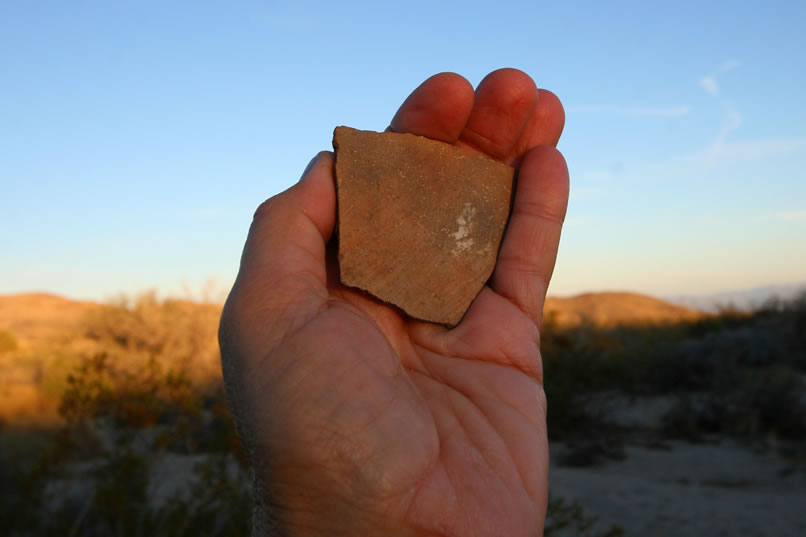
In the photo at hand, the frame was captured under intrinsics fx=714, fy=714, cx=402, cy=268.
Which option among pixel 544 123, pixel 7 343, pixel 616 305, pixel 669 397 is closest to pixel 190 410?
pixel 544 123

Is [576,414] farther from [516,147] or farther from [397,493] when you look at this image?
[397,493]

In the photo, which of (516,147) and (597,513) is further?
(597,513)

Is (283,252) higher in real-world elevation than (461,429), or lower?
higher

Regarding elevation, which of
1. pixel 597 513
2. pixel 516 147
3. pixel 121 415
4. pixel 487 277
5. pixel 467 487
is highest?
pixel 516 147

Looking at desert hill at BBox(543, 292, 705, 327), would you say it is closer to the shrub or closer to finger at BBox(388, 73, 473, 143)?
the shrub

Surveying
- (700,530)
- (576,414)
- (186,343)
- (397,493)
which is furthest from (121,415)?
(186,343)

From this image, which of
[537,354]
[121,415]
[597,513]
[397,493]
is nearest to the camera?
[397,493]

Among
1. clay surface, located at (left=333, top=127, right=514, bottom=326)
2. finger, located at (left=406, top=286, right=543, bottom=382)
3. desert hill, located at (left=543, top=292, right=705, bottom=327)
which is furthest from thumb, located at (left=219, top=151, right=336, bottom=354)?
desert hill, located at (left=543, top=292, right=705, bottom=327)
